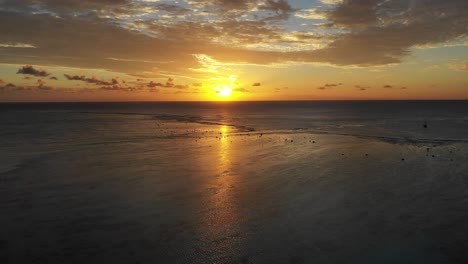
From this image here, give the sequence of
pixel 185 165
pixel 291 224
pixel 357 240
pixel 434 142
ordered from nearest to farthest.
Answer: pixel 357 240
pixel 291 224
pixel 185 165
pixel 434 142

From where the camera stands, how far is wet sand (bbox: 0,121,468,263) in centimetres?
1252

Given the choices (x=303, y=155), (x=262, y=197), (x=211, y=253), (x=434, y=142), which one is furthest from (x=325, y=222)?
(x=434, y=142)

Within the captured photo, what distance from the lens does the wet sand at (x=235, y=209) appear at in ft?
41.1

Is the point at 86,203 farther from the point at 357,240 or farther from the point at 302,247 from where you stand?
the point at 357,240

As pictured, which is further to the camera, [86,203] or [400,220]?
[86,203]

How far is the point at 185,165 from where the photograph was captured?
28344mm

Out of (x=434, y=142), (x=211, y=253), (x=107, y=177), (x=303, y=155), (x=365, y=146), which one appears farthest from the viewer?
(x=434, y=142)

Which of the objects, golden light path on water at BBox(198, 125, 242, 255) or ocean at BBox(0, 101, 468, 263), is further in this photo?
golden light path on water at BBox(198, 125, 242, 255)

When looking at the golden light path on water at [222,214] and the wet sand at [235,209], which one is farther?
the golden light path on water at [222,214]

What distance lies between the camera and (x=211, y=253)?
12.3m

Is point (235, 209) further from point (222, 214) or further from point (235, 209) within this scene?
point (222, 214)

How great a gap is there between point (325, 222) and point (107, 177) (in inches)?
627

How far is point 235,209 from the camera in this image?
1703 centimetres

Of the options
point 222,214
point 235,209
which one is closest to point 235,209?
point 235,209
